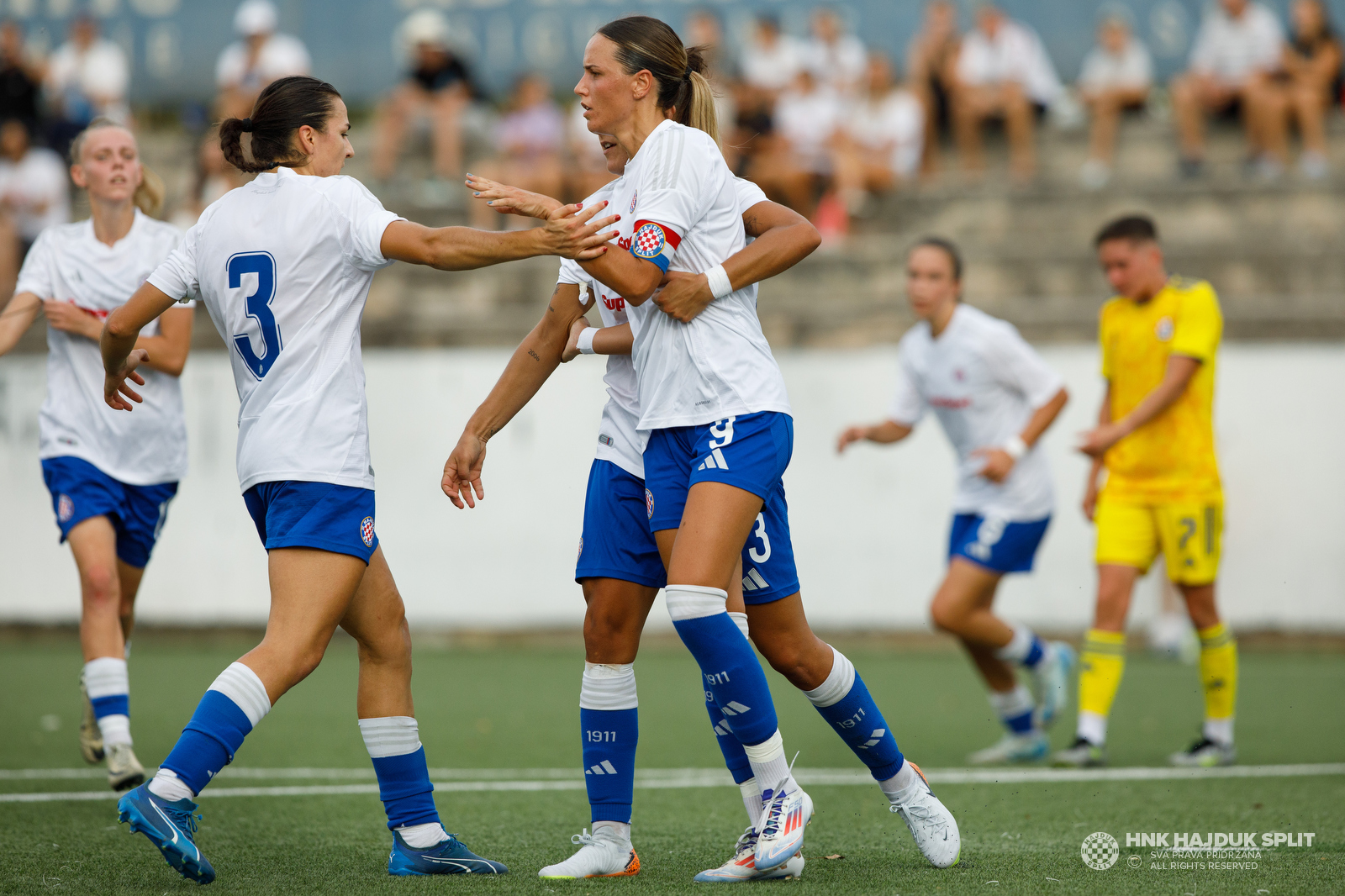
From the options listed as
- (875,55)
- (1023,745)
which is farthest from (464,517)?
(875,55)

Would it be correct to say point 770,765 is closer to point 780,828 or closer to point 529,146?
point 780,828

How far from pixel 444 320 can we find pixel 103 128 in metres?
6.52

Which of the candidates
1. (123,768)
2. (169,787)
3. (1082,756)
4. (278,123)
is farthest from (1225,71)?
(169,787)

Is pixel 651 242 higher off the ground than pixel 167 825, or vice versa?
pixel 651 242

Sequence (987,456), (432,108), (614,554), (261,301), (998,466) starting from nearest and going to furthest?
(261,301) → (614,554) → (998,466) → (987,456) → (432,108)

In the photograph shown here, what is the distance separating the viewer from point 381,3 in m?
18.4

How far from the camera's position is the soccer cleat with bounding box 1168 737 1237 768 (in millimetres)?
6508

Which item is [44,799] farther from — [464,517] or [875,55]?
[875,55]

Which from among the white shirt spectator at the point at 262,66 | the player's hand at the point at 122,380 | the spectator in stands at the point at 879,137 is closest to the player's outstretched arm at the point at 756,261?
the player's hand at the point at 122,380

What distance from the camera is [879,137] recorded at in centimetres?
1539

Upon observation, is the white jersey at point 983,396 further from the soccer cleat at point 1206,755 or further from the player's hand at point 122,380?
the player's hand at point 122,380

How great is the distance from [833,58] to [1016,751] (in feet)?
35.6

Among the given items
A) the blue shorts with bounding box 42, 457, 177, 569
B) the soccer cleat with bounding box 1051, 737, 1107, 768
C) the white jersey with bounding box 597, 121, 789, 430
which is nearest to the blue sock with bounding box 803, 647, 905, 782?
the white jersey with bounding box 597, 121, 789, 430

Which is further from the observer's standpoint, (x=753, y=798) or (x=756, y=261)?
(x=753, y=798)
